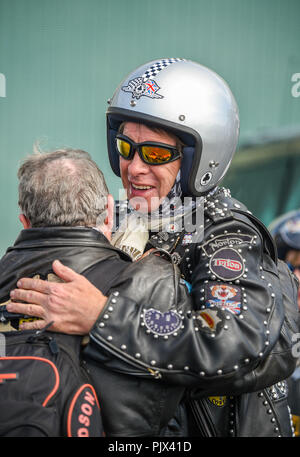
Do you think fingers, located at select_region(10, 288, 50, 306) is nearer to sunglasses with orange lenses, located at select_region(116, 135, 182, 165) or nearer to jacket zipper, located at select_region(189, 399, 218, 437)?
jacket zipper, located at select_region(189, 399, 218, 437)

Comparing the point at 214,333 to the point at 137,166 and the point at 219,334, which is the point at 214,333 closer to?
the point at 219,334

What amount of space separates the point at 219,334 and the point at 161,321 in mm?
207

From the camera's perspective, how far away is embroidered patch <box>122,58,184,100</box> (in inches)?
95.6

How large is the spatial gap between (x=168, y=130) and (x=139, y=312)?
942 mm

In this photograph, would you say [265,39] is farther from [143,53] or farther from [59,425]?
[59,425]

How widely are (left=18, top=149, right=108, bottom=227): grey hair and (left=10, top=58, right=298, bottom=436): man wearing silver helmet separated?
0.74 ft

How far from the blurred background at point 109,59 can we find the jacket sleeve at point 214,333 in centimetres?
295

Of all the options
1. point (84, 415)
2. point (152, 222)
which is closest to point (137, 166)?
point (152, 222)

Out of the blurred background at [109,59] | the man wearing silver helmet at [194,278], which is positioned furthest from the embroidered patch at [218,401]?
the blurred background at [109,59]

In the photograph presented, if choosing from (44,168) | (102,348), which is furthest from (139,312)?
(44,168)

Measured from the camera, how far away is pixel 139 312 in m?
1.86

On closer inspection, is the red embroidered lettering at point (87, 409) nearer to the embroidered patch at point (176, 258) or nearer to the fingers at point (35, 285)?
the fingers at point (35, 285)

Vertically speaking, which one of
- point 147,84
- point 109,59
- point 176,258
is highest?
point 109,59

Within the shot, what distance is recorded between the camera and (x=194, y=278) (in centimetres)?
213
